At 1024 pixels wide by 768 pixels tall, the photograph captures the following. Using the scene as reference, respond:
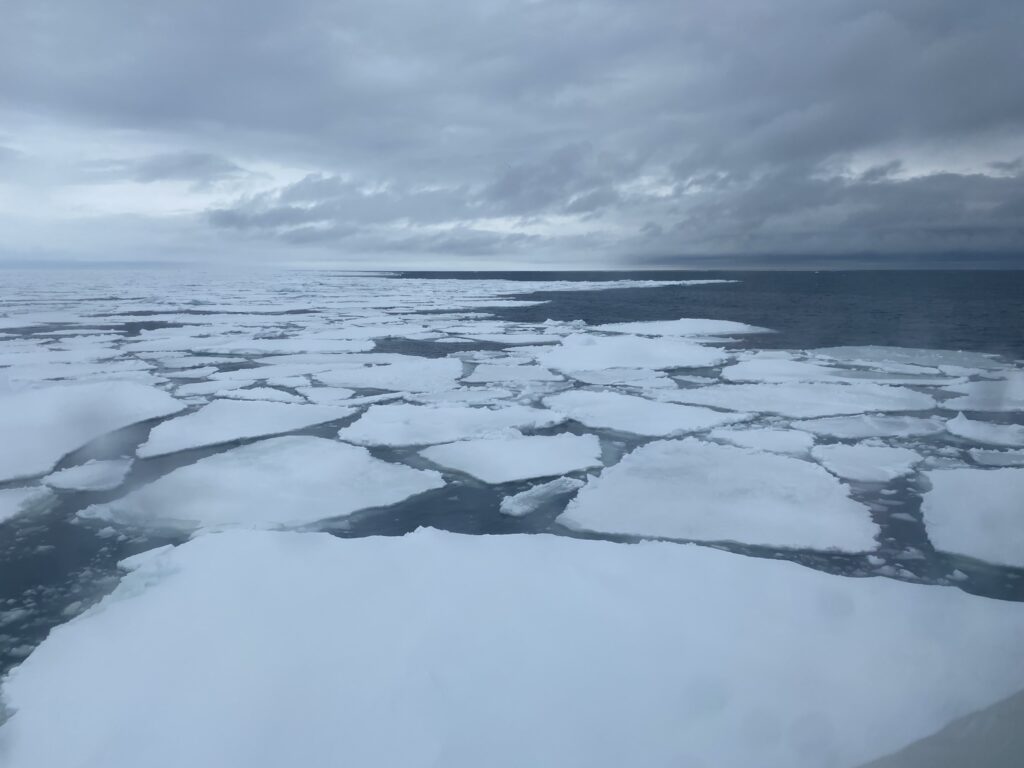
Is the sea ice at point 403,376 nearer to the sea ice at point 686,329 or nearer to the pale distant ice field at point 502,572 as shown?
the pale distant ice field at point 502,572

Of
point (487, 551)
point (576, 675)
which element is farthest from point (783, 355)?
point (576, 675)

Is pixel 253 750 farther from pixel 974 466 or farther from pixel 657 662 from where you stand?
pixel 974 466

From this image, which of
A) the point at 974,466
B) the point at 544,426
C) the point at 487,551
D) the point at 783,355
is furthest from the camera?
the point at 783,355

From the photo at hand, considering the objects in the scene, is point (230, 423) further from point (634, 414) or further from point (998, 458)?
point (998, 458)

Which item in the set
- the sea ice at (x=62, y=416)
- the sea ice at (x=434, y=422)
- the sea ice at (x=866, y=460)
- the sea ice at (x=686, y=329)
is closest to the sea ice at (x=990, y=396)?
the sea ice at (x=866, y=460)

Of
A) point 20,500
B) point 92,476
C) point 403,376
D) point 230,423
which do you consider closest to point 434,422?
point 230,423
